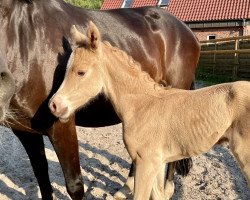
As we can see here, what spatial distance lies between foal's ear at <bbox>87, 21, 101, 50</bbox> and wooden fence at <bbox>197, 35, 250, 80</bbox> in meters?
8.64

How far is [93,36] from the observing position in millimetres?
2543

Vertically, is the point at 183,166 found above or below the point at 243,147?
below

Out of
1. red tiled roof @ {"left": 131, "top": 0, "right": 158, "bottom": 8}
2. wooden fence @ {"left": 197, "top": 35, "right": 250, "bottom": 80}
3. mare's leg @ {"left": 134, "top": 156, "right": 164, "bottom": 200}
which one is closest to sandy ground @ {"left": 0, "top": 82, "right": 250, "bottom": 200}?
mare's leg @ {"left": 134, "top": 156, "right": 164, "bottom": 200}

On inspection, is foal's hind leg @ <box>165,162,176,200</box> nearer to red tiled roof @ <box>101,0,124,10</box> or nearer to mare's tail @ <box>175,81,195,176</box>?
mare's tail @ <box>175,81,195,176</box>

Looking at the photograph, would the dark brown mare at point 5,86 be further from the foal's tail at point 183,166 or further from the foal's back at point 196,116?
the foal's tail at point 183,166

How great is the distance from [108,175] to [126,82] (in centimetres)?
221

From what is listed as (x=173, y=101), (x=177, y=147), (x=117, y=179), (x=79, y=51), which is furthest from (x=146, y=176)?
(x=117, y=179)

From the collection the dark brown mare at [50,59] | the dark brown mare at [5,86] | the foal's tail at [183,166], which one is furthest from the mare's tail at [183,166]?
the dark brown mare at [5,86]

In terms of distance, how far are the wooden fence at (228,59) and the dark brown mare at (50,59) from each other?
7526 millimetres

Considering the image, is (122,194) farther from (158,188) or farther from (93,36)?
(93,36)

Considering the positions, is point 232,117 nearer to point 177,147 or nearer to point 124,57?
point 177,147

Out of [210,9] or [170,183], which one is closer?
[170,183]

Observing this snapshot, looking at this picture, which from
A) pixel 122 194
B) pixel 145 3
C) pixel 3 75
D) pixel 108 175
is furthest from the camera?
pixel 145 3

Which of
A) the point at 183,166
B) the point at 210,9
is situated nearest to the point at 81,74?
the point at 183,166
